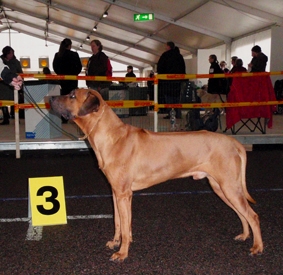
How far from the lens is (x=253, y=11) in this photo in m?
19.1

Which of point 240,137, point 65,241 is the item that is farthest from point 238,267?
point 240,137

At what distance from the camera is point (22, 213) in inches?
193

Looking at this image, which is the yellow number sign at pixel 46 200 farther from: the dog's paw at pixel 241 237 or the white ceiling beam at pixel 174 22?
the white ceiling beam at pixel 174 22

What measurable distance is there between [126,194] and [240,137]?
19.3 feet

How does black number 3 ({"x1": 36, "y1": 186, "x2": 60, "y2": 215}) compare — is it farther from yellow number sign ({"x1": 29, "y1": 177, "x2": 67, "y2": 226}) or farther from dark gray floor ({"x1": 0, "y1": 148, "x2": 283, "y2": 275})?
dark gray floor ({"x1": 0, "y1": 148, "x2": 283, "y2": 275})

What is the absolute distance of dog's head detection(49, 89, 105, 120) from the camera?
11.5 ft

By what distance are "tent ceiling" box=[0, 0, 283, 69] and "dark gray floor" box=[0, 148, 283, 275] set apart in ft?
45.9

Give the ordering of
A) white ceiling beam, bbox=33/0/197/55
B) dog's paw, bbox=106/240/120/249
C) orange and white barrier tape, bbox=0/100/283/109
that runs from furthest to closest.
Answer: white ceiling beam, bbox=33/0/197/55, orange and white barrier tape, bbox=0/100/283/109, dog's paw, bbox=106/240/120/249

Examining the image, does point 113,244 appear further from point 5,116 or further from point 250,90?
point 5,116

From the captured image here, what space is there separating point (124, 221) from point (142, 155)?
23.2 inches

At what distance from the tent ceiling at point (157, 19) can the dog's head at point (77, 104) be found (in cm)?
1567

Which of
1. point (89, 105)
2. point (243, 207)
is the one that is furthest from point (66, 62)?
point (243, 207)

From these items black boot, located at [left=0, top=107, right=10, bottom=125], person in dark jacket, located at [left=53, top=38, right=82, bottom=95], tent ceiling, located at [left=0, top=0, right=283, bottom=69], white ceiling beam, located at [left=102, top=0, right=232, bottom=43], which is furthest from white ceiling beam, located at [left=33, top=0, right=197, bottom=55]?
person in dark jacket, located at [left=53, top=38, right=82, bottom=95]

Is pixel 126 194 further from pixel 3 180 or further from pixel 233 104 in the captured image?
pixel 233 104
